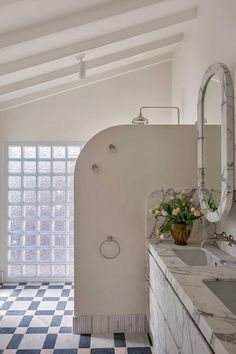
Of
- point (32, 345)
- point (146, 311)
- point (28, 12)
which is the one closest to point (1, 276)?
point (32, 345)

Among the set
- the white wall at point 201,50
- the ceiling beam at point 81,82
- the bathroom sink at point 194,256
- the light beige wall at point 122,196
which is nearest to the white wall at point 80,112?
the ceiling beam at point 81,82

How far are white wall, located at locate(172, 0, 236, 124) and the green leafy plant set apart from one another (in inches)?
36.2

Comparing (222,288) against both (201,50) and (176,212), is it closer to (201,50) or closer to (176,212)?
(176,212)

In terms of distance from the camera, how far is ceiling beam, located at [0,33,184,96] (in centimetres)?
372

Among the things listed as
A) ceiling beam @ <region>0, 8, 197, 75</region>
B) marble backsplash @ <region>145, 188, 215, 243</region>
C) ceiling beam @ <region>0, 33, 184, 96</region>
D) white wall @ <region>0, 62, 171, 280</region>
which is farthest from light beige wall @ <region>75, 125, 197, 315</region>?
white wall @ <region>0, 62, 171, 280</region>

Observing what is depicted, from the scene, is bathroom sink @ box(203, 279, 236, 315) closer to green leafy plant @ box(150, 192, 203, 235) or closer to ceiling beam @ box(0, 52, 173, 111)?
green leafy plant @ box(150, 192, 203, 235)

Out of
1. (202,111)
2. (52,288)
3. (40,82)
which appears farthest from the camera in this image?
(52,288)

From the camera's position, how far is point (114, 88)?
448 cm

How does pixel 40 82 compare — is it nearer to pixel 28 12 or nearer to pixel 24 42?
pixel 24 42

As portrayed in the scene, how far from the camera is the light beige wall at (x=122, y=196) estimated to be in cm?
300

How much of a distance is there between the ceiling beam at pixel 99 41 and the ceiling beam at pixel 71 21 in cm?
46

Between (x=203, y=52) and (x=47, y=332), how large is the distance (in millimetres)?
2874

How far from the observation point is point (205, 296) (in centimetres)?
148

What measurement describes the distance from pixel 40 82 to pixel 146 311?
104 inches
